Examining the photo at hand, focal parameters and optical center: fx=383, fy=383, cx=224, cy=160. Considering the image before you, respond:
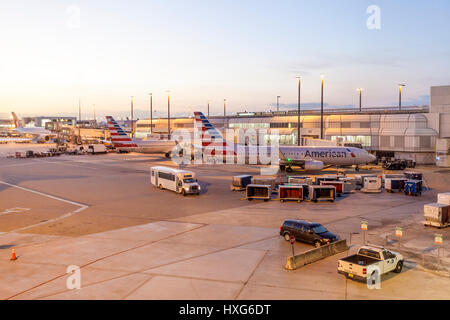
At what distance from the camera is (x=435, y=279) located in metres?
18.1

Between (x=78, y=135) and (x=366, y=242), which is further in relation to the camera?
(x=78, y=135)

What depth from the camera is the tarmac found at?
16.9 m

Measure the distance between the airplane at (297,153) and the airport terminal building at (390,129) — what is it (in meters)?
14.1

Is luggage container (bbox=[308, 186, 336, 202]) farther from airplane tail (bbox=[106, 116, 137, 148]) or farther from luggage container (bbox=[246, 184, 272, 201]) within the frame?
airplane tail (bbox=[106, 116, 137, 148])

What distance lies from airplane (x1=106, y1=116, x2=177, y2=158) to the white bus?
36.5 metres

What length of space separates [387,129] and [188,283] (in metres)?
70.1

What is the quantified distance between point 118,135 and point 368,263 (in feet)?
219

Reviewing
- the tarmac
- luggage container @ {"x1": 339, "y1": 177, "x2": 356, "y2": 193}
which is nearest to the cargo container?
the tarmac

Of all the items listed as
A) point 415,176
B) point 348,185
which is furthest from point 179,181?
point 415,176

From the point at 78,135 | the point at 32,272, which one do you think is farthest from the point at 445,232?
the point at 78,135

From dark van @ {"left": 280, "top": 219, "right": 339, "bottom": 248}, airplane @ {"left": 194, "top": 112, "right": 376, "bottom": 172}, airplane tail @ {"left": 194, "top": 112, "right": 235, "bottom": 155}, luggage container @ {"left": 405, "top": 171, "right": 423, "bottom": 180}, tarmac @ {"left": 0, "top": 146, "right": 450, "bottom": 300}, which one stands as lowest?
tarmac @ {"left": 0, "top": 146, "right": 450, "bottom": 300}

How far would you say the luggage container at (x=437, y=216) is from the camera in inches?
1090
